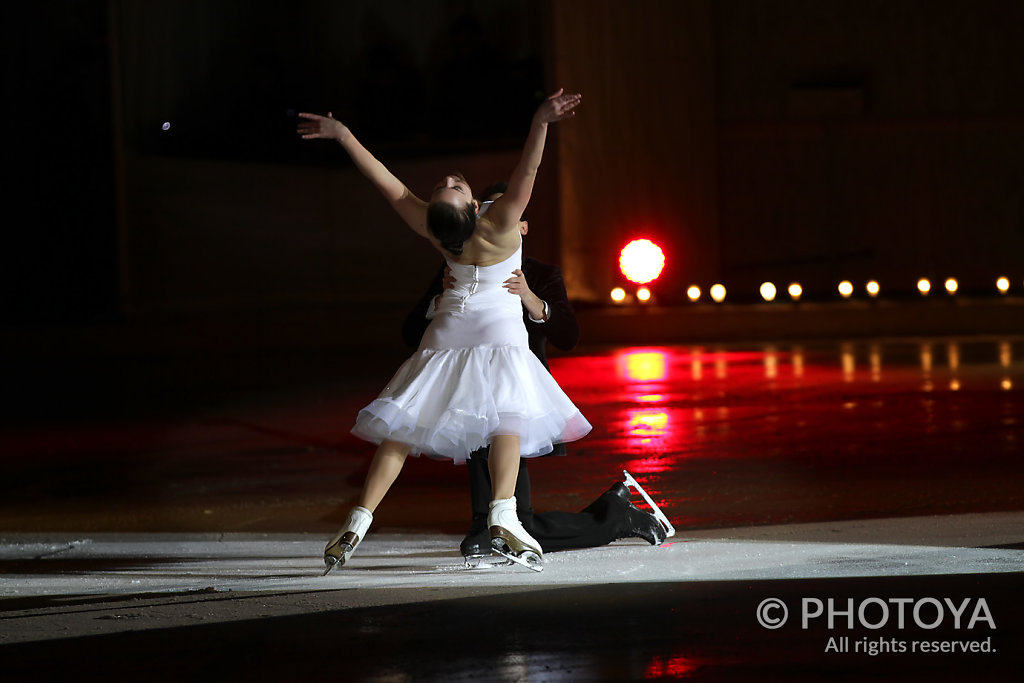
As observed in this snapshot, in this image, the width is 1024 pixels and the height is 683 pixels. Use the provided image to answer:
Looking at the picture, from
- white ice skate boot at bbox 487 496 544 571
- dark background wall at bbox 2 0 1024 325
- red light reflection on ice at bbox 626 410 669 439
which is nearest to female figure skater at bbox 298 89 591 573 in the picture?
white ice skate boot at bbox 487 496 544 571

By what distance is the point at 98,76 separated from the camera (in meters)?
19.3

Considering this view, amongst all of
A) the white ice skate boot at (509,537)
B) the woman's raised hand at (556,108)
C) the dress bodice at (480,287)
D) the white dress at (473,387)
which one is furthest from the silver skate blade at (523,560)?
the woman's raised hand at (556,108)

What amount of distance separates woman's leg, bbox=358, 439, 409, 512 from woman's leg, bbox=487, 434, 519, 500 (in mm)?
392

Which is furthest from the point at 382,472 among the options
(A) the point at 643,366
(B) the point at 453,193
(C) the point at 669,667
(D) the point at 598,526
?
(A) the point at 643,366

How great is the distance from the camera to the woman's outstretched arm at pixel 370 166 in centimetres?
629

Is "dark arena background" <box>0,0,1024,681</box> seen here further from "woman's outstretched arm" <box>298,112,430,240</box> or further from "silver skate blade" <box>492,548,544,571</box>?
"woman's outstretched arm" <box>298,112,430,240</box>

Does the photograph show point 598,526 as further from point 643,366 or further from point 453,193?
point 643,366

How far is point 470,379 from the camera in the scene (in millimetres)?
6281

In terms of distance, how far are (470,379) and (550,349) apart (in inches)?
428

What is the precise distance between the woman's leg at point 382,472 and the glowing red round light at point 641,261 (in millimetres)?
12766

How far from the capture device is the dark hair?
615cm

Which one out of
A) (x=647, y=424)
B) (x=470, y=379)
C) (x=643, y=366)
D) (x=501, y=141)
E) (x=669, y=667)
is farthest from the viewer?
(x=501, y=141)

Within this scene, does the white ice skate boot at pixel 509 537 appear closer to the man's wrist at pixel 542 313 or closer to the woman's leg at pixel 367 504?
the woman's leg at pixel 367 504

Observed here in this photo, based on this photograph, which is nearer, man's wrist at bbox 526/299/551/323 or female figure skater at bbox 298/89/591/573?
female figure skater at bbox 298/89/591/573
